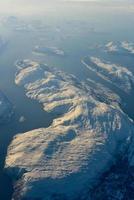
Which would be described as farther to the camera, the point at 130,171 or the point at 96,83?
the point at 96,83

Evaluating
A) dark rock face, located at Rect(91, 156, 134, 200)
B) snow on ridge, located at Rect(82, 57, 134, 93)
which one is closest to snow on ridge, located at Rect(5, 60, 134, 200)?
dark rock face, located at Rect(91, 156, 134, 200)

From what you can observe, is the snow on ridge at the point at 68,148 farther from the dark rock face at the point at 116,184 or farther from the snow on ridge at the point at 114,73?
the snow on ridge at the point at 114,73

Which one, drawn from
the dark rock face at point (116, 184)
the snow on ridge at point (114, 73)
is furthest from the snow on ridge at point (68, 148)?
the snow on ridge at point (114, 73)

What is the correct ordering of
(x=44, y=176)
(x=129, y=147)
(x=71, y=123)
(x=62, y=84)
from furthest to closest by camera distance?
(x=62, y=84)
(x=71, y=123)
(x=129, y=147)
(x=44, y=176)

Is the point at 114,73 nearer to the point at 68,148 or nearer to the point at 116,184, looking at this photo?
the point at 68,148

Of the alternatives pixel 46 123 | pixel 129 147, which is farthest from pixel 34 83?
pixel 129 147

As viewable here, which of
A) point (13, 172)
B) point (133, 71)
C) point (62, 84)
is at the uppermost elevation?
point (13, 172)

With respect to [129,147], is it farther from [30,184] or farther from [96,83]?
[96,83]
